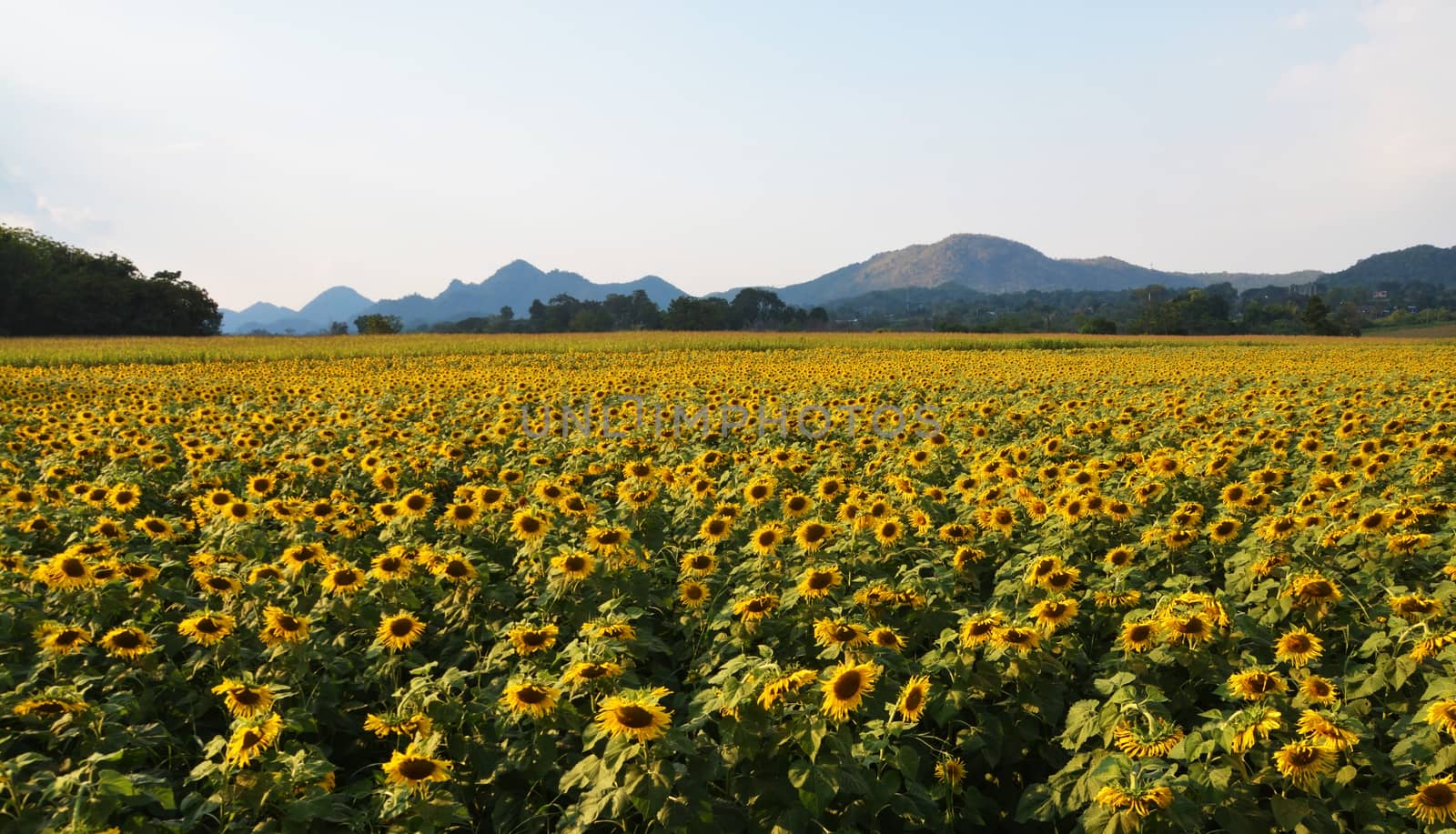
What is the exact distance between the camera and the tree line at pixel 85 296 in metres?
Result: 66.5

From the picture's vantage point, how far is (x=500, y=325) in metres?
127

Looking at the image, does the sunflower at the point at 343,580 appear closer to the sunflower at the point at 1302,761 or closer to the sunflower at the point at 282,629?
the sunflower at the point at 282,629

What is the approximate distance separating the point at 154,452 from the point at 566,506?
5712 mm

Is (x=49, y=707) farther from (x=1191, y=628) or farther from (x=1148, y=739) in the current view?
(x=1191, y=628)

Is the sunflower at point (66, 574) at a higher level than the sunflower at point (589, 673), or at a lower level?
higher

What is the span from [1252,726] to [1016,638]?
940 mm

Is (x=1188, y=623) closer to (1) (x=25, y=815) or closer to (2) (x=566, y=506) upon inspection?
(2) (x=566, y=506)

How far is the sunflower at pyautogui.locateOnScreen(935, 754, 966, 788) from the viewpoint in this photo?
3.35 meters

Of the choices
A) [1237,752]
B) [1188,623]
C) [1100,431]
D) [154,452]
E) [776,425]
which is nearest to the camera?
[1237,752]

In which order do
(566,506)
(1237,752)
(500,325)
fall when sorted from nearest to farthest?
(1237,752) → (566,506) → (500,325)

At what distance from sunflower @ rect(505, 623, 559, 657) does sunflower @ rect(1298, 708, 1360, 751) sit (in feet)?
9.96

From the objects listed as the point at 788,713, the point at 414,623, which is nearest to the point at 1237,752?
the point at 788,713

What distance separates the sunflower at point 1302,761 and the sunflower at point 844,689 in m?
1.45

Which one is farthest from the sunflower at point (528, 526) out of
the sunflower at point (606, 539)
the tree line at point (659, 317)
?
the tree line at point (659, 317)
